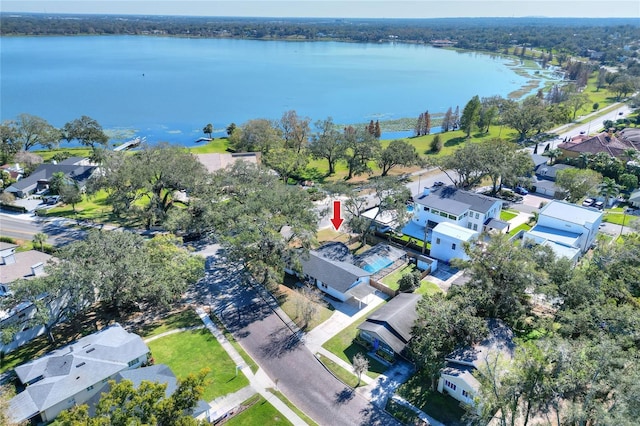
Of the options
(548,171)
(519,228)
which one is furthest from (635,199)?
(519,228)

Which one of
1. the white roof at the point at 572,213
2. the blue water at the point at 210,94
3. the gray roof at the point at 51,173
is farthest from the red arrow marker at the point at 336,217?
the blue water at the point at 210,94

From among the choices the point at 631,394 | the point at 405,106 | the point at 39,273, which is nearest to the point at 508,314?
the point at 631,394

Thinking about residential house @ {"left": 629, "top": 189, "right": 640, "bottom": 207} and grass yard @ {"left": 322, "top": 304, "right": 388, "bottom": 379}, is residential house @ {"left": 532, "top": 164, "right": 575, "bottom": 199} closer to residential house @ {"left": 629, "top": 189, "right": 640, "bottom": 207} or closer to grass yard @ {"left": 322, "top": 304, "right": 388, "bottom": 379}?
residential house @ {"left": 629, "top": 189, "right": 640, "bottom": 207}

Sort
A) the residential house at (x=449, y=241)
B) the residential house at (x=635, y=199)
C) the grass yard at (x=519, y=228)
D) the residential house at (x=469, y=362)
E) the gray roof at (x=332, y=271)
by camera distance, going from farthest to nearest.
→ 1. the residential house at (x=635, y=199)
2. the grass yard at (x=519, y=228)
3. the residential house at (x=449, y=241)
4. the gray roof at (x=332, y=271)
5. the residential house at (x=469, y=362)

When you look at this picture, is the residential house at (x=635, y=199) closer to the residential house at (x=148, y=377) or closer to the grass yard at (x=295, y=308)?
the grass yard at (x=295, y=308)

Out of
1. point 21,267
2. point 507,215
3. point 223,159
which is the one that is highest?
point 21,267

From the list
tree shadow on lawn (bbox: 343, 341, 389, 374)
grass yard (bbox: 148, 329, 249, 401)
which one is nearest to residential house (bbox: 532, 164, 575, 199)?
tree shadow on lawn (bbox: 343, 341, 389, 374)

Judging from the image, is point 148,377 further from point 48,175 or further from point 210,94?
point 210,94
